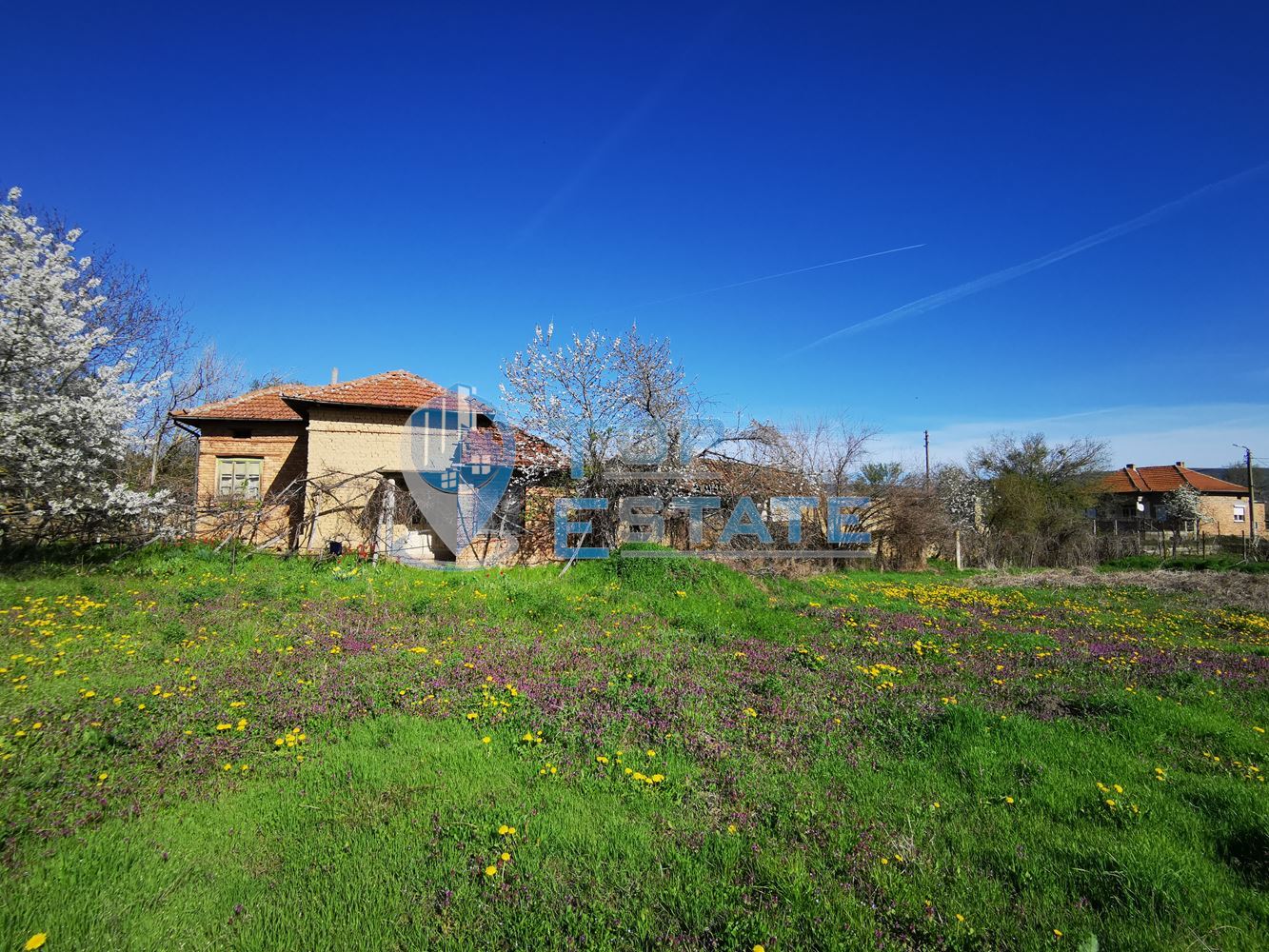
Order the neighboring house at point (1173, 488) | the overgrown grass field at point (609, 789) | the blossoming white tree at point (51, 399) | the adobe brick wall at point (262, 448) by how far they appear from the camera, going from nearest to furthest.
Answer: the overgrown grass field at point (609, 789), the blossoming white tree at point (51, 399), the adobe brick wall at point (262, 448), the neighboring house at point (1173, 488)

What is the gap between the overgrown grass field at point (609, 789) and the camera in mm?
2750

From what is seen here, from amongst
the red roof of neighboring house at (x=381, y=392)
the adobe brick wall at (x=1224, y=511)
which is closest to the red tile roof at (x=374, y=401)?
the red roof of neighboring house at (x=381, y=392)

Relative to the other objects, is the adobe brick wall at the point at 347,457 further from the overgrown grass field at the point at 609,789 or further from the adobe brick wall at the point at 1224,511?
the adobe brick wall at the point at 1224,511

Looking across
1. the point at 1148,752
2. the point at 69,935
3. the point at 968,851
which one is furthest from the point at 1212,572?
the point at 69,935

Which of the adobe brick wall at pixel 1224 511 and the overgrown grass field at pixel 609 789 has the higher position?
the adobe brick wall at pixel 1224 511

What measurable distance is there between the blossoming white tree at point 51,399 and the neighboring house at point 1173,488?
50196mm

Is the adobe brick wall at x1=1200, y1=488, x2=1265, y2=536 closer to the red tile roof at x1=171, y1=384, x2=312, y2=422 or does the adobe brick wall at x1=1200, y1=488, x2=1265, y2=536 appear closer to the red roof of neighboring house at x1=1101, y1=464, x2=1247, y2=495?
the red roof of neighboring house at x1=1101, y1=464, x2=1247, y2=495

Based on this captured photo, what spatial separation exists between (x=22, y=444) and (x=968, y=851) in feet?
43.5

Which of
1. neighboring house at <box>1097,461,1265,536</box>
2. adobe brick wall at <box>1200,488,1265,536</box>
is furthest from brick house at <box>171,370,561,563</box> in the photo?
adobe brick wall at <box>1200,488,1265,536</box>

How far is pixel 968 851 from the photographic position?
3254 mm

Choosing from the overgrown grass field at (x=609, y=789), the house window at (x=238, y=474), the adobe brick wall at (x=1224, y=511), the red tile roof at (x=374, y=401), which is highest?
the red tile roof at (x=374, y=401)

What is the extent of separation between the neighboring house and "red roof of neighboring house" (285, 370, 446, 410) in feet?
145

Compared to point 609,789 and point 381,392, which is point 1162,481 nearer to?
point 381,392

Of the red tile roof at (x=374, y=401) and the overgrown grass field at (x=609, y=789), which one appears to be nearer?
the overgrown grass field at (x=609, y=789)
